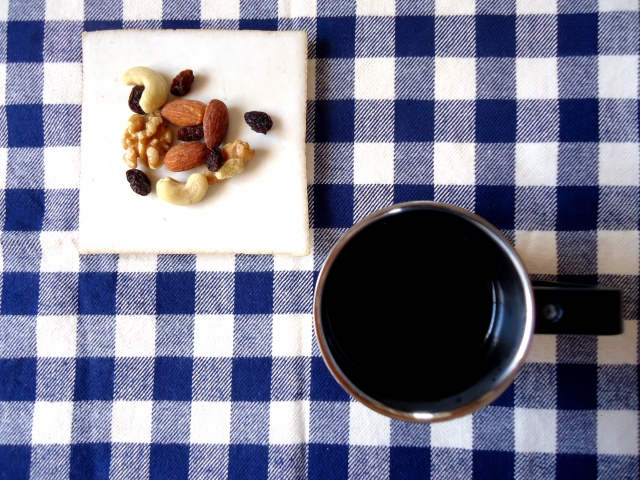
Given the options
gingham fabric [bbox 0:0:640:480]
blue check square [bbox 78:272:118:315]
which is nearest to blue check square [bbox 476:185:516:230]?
gingham fabric [bbox 0:0:640:480]

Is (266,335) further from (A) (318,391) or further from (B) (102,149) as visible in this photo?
(B) (102,149)

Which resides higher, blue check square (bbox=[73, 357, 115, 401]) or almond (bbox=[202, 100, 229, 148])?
almond (bbox=[202, 100, 229, 148])

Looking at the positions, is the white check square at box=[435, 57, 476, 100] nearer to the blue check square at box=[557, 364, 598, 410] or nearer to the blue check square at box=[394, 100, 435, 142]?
the blue check square at box=[394, 100, 435, 142]

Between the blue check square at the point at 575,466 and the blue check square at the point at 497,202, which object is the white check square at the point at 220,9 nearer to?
the blue check square at the point at 497,202

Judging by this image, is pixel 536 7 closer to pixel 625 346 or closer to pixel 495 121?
pixel 495 121

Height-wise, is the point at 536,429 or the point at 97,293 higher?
the point at 97,293

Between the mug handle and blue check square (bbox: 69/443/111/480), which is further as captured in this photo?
blue check square (bbox: 69/443/111/480)

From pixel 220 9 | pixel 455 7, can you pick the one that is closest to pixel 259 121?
pixel 220 9

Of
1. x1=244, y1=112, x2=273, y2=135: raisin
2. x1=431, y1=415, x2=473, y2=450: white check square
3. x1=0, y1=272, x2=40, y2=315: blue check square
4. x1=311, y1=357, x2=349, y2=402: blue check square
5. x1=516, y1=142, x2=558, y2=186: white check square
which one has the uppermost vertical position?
x1=244, y1=112, x2=273, y2=135: raisin
